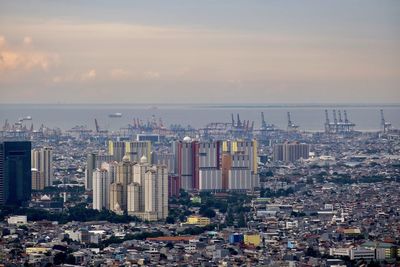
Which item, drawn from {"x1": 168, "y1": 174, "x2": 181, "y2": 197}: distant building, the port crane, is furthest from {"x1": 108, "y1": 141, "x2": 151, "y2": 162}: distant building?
the port crane

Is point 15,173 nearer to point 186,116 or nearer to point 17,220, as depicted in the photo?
point 17,220

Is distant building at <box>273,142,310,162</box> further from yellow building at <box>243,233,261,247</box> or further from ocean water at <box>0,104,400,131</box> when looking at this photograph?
yellow building at <box>243,233,261,247</box>

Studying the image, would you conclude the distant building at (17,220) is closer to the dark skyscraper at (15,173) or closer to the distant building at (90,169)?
the dark skyscraper at (15,173)

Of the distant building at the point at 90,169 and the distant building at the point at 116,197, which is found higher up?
the distant building at the point at 90,169

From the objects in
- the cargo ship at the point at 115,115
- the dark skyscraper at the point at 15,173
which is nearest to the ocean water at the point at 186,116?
the cargo ship at the point at 115,115

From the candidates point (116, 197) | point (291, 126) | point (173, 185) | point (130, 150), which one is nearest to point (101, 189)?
point (116, 197)

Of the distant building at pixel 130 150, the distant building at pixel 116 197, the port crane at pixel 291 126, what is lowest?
the distant building at pixel 116 197

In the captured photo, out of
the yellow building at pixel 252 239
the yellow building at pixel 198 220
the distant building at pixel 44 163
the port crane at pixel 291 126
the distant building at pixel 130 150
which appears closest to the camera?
the yellow building at pixel 252 239
